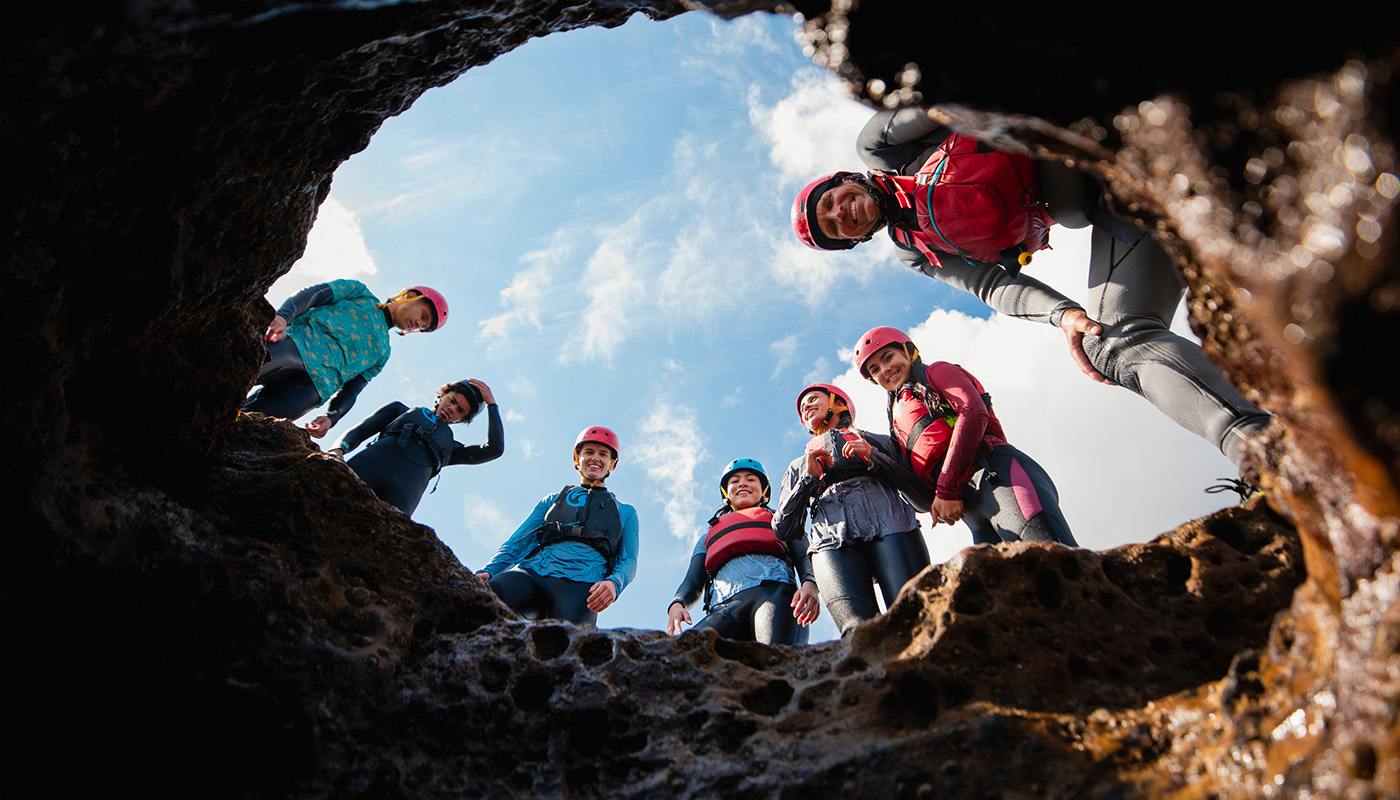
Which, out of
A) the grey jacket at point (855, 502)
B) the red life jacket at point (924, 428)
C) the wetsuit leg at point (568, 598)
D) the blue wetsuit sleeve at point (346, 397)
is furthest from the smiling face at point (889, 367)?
the blue wetsuit sleeve at point (346, 397)

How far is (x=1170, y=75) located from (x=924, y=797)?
65.5 inches

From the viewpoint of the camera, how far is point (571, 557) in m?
5.35

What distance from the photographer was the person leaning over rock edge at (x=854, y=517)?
169 inches

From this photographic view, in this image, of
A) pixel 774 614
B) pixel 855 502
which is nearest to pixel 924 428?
pixel 855 502

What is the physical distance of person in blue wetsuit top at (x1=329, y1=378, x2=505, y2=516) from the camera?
199 inches

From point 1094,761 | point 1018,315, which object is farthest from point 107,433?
point 1018,315

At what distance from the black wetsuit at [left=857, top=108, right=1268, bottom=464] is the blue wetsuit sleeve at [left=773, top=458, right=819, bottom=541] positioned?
1.67 metres

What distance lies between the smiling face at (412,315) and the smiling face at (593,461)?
1820mm

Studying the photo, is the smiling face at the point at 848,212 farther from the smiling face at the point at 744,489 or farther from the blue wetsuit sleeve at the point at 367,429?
the blue wetsuit sleeve at the point at 367,429

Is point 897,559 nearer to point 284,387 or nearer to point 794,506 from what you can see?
point 794,506

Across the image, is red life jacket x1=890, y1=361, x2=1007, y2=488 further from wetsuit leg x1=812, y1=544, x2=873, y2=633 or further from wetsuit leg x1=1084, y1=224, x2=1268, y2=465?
wetsuit leg x1=1084, y1=224, x2=1268, y2=465

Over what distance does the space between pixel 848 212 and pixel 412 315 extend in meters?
3.95

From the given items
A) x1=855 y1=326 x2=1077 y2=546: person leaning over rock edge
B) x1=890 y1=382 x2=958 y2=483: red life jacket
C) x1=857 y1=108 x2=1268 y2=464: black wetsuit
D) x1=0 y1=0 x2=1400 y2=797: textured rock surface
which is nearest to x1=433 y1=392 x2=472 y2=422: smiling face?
x1=0 y1=0 x2=1400 y2=797: textured rock surface

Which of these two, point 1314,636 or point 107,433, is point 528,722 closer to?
point 107,433
